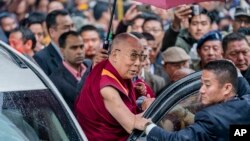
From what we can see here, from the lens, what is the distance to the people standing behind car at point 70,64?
8.91 meters

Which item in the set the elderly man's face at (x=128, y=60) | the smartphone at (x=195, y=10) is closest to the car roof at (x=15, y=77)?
the elderly man's face at (x=128, y=60)

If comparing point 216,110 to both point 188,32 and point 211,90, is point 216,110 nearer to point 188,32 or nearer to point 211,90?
point 211,90

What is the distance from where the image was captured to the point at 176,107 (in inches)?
238

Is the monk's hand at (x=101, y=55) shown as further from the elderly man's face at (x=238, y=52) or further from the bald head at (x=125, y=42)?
the elderly man's face at (x=238, y=52)

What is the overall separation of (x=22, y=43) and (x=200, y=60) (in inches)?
92.7

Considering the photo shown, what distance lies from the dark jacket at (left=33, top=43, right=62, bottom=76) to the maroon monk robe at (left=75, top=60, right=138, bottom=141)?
120 inches

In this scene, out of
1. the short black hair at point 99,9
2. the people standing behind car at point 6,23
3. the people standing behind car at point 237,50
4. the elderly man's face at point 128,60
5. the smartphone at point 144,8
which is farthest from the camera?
the short black hair at point 99,9

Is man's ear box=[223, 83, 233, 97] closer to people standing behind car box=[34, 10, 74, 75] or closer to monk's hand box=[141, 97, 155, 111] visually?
monk's hand box=[141, 97, 155, 111]

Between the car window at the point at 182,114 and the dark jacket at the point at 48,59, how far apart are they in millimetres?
3765

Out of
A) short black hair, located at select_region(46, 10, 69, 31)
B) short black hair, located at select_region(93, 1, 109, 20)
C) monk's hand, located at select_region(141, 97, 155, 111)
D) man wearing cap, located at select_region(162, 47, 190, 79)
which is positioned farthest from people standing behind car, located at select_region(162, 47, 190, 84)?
short black hair, located at select_region(93, 1, 109, 20)

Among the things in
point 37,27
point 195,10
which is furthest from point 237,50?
point 37,27

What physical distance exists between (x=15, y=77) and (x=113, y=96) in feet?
4.09

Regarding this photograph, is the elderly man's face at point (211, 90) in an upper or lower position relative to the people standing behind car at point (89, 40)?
upper

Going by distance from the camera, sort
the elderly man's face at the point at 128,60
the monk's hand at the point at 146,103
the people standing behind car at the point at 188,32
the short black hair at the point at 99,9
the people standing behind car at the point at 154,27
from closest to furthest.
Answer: the elderly man's face at the point at 128,60
the monk's hand at the point at 146,103
the people standing behind car at the point at 188,32
the people standing behind car at the point at 154,27
the short black hair at the point at 99,9
